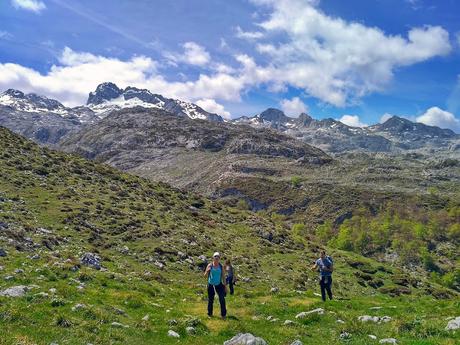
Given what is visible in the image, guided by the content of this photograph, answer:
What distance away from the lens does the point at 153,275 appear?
37938 mm

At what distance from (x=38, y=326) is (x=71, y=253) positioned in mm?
21341

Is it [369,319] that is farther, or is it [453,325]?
[369,319]

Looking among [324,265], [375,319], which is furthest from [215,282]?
[324,265]

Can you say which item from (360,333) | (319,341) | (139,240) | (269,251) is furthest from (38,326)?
(269,251)

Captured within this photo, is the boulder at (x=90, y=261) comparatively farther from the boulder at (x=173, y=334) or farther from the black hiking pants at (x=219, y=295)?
the boulder at (x=173, y=334)

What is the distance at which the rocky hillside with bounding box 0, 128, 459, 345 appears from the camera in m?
17.1

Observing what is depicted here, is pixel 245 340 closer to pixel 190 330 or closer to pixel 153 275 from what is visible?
pixel 190 330

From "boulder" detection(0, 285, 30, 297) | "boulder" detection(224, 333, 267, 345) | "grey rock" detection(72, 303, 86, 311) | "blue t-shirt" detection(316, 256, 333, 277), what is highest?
"boulder" detection(0, 285, 30, 297)

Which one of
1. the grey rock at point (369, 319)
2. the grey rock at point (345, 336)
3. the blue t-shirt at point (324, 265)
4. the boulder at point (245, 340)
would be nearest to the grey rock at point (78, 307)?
the boulder at point (245, 340)

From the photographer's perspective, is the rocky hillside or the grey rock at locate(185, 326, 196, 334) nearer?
the rocky hillside

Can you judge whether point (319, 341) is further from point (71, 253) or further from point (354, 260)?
point (354, 260)

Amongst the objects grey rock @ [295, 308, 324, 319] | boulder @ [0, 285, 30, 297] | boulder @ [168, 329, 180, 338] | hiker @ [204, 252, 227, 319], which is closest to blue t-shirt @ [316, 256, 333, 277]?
grey rock @ [295, 308, 324, 319]

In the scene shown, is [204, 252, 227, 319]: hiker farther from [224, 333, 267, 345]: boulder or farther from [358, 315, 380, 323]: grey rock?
[358, 315, 380, 323]: grey rock

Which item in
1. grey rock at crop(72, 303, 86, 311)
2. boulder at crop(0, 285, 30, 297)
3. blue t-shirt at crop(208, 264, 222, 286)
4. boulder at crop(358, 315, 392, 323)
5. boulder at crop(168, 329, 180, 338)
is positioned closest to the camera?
boulder at crop(168, 329, 180, 338)
